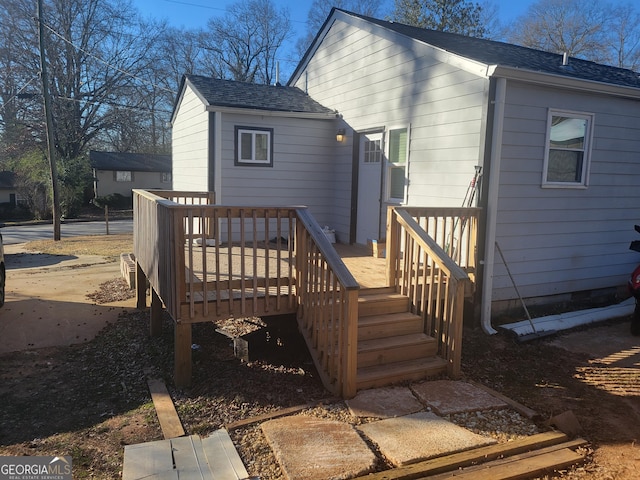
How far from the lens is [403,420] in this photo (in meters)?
3.45

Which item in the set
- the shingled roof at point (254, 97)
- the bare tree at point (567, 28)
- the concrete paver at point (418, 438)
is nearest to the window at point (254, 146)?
the shingled roof at point (254, 97)

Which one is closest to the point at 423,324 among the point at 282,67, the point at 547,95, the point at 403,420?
the point at 403,420

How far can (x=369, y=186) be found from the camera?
7.99m

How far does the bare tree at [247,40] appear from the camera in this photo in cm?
3184

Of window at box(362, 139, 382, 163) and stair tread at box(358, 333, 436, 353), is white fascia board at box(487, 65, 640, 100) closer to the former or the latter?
window at box(362, 139, 382, 163)

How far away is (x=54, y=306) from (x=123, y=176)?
30.4 metres

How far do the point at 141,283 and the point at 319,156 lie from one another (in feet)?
13.2

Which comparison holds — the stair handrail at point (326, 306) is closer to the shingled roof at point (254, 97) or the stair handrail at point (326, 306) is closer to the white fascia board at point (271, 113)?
the white fascia board at point (271, 113)

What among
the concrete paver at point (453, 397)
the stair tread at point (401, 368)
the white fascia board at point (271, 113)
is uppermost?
the white fascia board at point (271, 113)

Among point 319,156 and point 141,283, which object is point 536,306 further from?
point 141,283

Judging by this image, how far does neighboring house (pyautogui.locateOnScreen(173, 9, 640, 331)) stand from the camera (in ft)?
18.3

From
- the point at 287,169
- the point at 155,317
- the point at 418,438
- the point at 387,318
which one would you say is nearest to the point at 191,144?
the point at 287,169

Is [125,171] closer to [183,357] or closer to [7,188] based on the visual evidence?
[7,188]

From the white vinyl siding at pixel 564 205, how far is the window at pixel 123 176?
33504 millimetres
